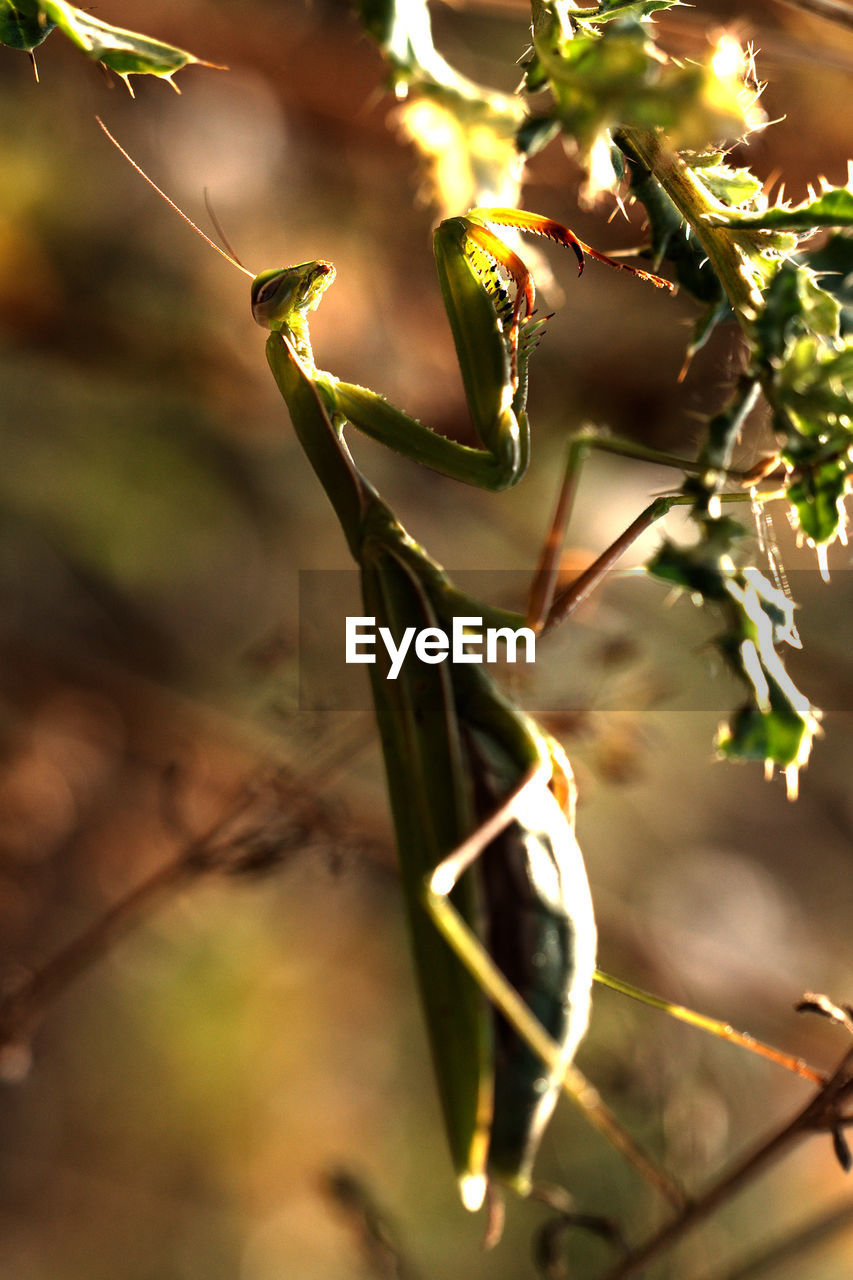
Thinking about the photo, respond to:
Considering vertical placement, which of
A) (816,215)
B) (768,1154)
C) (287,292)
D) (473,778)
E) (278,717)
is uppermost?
(816,215)

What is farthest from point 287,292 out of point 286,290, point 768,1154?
point 768,1154

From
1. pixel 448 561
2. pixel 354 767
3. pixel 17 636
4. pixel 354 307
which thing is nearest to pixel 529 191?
pixel 354 307

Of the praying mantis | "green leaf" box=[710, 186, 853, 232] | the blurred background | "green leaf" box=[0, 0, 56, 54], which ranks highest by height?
"green leaf" box=[0, 0, 56, 54]

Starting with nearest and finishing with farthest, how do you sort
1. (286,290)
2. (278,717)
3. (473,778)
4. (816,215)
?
1. (816,215)
2. (473,778)
3. (286,290)
4. (278,717)

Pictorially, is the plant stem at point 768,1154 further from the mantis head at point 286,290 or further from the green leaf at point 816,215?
the mantis head at point 286,290

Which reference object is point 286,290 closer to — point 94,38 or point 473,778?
point 94,38

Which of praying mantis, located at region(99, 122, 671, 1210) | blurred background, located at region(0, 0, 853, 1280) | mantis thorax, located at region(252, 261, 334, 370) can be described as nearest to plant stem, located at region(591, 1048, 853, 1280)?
praying mantis, located at region(99, 122, 671, 1210)

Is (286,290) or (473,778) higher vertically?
(286,290)

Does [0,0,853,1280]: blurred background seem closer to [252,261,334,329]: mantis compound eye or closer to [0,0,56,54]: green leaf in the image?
[252,261,334,329]: mantis compound eye
